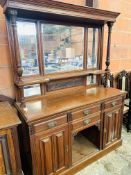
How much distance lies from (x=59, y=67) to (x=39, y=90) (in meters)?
0.40

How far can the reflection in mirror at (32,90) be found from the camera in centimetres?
169

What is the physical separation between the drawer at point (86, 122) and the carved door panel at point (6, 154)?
0.66 metres

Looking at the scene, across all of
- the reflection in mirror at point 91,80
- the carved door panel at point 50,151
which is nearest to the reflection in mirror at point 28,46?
the carved door panel at point 50,151

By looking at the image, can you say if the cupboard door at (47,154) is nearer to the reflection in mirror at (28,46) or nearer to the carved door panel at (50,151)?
the carved door panel at (50,151)

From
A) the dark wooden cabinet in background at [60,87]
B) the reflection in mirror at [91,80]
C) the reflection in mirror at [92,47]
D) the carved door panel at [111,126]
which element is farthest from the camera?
the reflection in mirror at [91,80]

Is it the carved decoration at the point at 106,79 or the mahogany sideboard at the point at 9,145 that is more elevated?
the carved decoration at the point at 106,79

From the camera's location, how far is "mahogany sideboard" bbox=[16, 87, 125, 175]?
1390 mm

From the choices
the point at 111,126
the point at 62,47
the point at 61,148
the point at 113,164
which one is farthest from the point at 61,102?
the point at 113,164

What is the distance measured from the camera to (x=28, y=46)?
5.32 feet

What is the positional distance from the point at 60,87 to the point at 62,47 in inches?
20.3

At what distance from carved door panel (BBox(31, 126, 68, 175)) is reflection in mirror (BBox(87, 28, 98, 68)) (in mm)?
1090

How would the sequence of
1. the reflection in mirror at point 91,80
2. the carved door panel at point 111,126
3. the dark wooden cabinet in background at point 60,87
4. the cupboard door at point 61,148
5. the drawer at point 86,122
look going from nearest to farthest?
1. the dark wooden cabinet in background at point 60,87
2. the cupboard door at point 61,148
3. the drawer at point 86,122
4. the carved door panel at point 111,126
5. the reflection in mirror at point 91,80

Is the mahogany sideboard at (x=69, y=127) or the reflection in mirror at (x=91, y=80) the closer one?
the mahogany sideboard at (x=69, y=127)

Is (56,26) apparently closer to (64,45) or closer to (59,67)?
(64,45)
